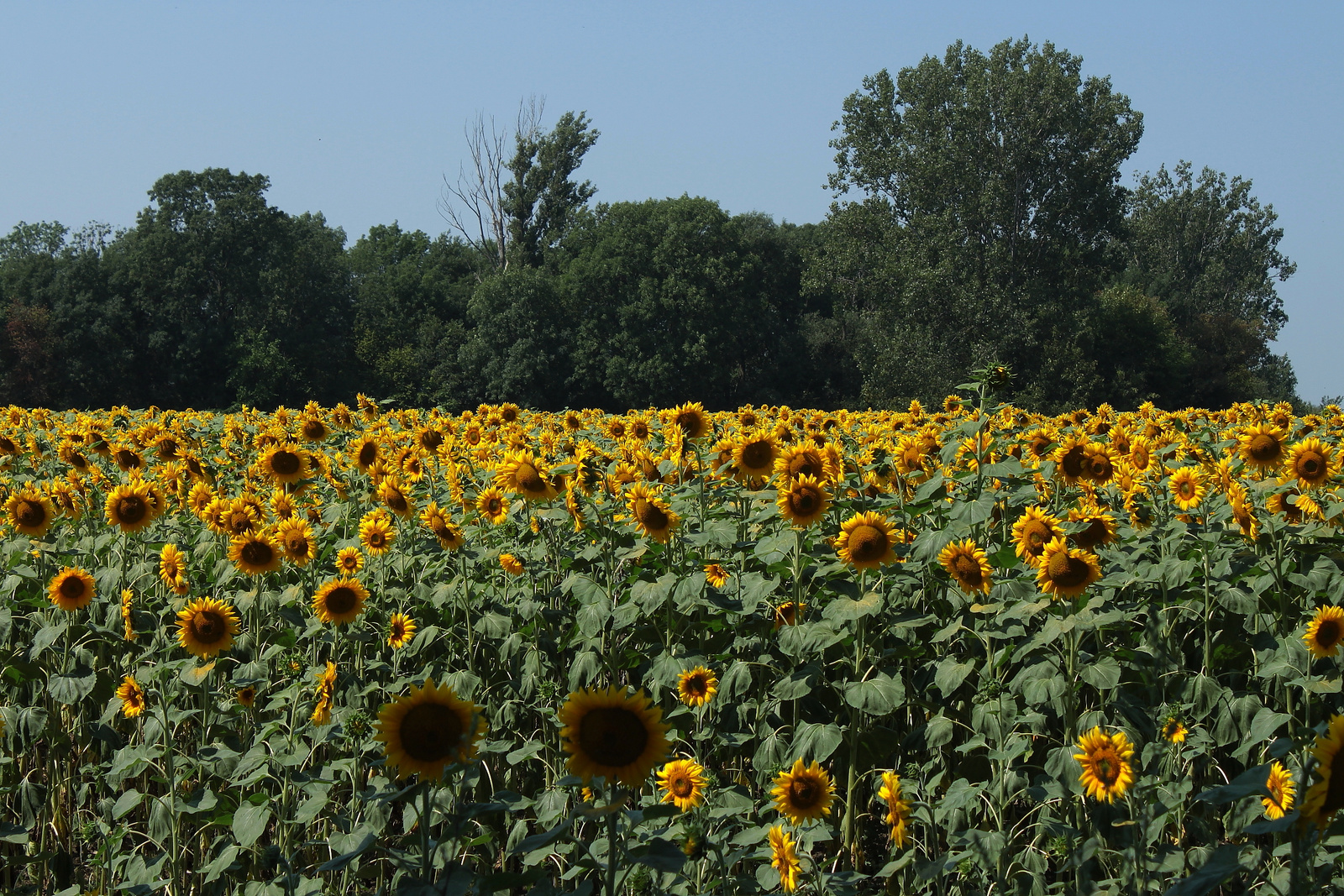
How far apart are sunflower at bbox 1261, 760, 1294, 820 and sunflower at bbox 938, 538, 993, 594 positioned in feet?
3.90

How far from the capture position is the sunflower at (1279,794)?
120 inches

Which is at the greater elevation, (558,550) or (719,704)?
(558,550)

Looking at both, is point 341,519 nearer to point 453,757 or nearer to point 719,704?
point 719,704

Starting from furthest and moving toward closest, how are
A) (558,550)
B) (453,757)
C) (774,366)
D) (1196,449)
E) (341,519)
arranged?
(774,366) → (341,519) → (1196,449) → (558,550) → (453,757)

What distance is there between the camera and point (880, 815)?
15.5 feet

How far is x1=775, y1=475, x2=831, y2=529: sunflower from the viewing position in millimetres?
4324

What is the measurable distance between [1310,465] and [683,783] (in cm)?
338

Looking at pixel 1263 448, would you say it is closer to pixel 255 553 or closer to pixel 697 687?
pixel 697 687

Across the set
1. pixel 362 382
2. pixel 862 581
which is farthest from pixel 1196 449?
pixel 362 382

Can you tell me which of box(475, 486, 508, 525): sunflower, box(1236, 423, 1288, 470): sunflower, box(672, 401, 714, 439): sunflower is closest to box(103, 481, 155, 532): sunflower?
box(475, 486, 508, 525): sunflower

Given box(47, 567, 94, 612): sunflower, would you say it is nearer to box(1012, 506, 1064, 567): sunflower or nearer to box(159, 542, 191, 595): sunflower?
box(159, 542, 191, 595): sunflower

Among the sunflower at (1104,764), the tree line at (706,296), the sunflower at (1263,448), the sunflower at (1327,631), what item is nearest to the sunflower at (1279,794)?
the sunflower at (1104,764)

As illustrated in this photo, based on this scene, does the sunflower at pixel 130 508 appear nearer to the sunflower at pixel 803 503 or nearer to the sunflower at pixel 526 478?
the sunflower at pixel 526 478

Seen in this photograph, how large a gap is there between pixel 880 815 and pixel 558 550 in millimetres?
2007
